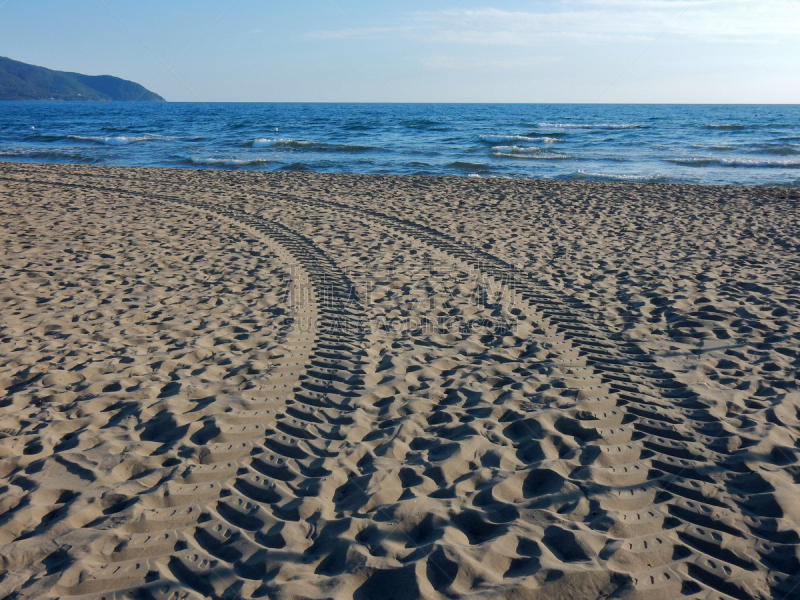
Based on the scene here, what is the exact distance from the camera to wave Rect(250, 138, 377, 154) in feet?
78.9

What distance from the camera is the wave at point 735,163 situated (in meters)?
19.4

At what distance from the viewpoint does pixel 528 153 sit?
74.7 feet

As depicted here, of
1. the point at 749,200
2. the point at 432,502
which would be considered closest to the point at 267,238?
the point at 432,502

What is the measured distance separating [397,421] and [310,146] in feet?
77.9

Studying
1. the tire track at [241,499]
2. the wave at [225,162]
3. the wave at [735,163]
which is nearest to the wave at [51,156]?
the wave at [225,162]

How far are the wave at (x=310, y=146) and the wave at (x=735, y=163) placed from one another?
1332 centimetres

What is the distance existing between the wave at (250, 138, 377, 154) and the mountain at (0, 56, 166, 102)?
519 feet

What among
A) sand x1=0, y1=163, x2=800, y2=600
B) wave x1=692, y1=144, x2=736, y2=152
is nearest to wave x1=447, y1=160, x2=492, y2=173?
sand x1=0, y1=163, x2=800, y2=600

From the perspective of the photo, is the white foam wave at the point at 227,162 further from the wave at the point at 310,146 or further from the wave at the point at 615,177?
the wave at the point at 615,177

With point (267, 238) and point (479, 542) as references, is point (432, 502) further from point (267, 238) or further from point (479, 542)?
point (267, 238)

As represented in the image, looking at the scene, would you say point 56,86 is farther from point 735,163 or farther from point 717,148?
point 735,163

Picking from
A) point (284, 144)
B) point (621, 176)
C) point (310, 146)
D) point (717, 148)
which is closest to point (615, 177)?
point (621, 176)

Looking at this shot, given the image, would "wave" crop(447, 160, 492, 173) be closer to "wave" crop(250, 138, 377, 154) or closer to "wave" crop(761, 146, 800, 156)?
"wave" crop(250, 138, 377, 154)

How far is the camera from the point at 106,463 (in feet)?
10.2
